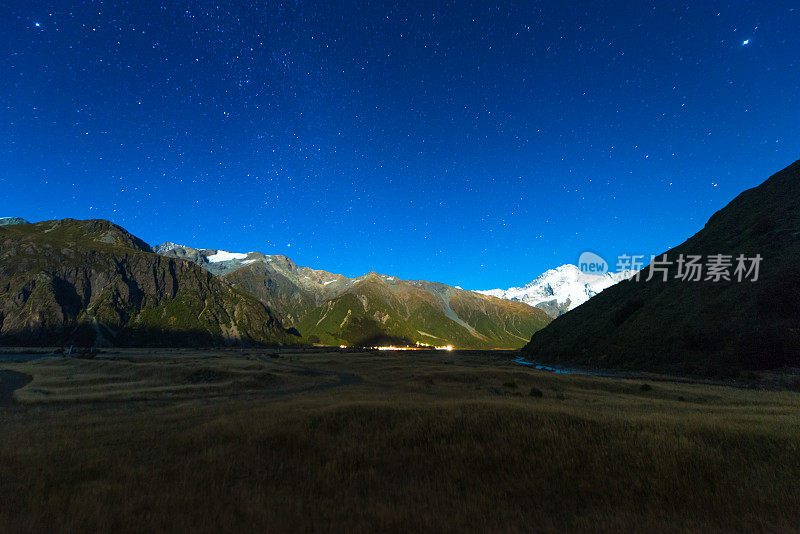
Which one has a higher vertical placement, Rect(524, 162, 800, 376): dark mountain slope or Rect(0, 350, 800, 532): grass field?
Rect(524, 162, 800, 376): dark mountain slope

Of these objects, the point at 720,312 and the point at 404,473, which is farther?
the point at 720,312

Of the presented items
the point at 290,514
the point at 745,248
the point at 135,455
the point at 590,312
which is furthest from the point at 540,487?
the point at 590,312

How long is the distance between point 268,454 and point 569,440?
11206 mm

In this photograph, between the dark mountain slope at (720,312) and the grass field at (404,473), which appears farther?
the dark mountain slope at (720,312)

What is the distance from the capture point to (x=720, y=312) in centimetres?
5472

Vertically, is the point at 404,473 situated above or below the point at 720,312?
below

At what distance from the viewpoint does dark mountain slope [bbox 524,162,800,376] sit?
152ft

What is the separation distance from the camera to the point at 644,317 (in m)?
70.0

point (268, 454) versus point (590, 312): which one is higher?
point (590, 312)

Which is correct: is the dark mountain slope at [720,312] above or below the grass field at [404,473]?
above

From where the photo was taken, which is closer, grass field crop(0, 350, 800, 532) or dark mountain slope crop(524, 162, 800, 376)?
grass field crop(0, 350, 800, 532)

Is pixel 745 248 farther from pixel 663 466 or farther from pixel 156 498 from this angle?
pixel 156 498

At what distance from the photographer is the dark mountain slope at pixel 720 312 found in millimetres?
46312

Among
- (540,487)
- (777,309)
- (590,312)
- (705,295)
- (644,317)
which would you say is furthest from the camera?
(590,312)
